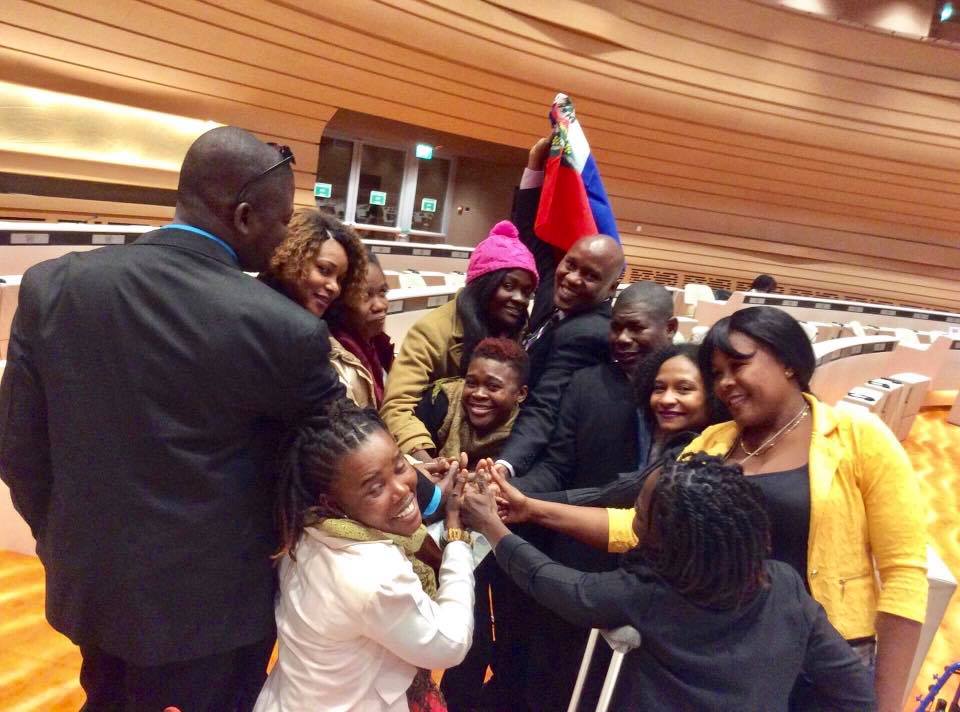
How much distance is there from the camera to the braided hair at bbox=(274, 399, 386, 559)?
1155mm

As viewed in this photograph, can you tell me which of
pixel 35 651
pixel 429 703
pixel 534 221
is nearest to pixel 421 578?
pixel 429 703

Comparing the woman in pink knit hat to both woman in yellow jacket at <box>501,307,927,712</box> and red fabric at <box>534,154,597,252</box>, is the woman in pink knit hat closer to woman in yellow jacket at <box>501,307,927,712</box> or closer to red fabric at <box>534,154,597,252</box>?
red fabric at <box>534,154,597,252</box>

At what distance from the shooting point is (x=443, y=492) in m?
1.51

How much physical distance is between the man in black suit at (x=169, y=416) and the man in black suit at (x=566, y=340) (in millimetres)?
679

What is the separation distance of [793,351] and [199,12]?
7.43 meters

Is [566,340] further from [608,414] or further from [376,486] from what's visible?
[376,486]

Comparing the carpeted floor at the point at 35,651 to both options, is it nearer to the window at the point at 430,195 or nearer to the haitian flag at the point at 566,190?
the haitian flag at the point at 566,190

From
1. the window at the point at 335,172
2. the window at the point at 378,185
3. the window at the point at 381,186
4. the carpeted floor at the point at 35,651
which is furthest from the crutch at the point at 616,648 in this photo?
the window at the point at 378,185

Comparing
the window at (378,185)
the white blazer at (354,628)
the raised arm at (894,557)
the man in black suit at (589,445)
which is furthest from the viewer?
the window at (378,185)

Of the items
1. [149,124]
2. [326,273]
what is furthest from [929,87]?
[326,273]

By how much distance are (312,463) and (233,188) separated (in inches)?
19.2

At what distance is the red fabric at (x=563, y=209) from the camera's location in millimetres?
2008

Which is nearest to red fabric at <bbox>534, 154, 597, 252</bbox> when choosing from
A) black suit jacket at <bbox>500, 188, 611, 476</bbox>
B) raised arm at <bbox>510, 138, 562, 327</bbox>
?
raised arm at <bbox>510, 138, 562, 327</bbox>

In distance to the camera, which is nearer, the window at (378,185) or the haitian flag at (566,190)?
the haitian flag at (566,190)
